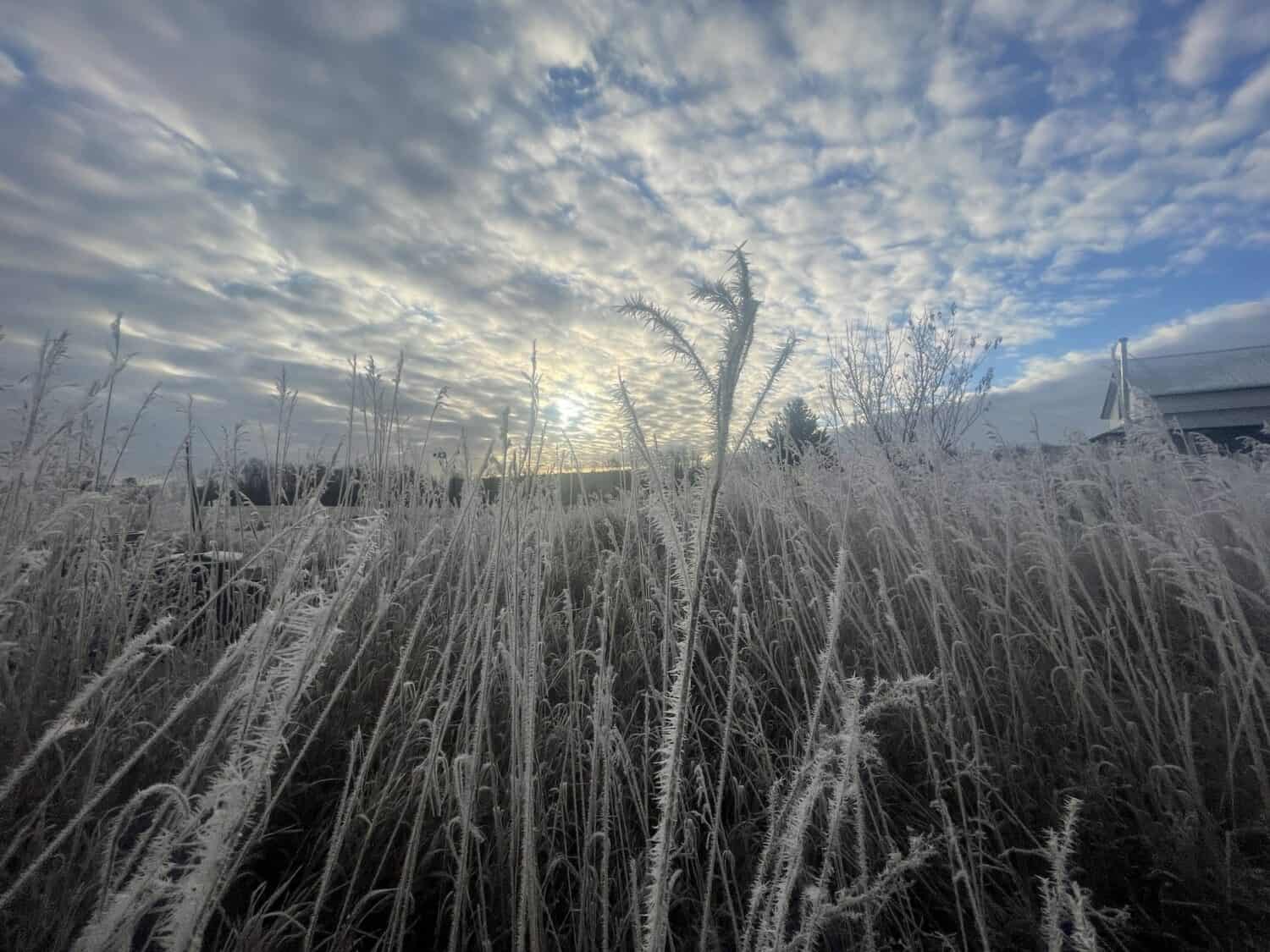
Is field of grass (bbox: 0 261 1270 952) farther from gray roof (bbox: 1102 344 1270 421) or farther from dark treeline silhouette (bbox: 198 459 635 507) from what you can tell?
gray roof (bbox: 1102 344 1270 421)

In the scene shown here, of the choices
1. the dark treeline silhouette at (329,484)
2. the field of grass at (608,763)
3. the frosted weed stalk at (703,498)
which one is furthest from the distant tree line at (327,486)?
the frosted weed stalk at (703,498)

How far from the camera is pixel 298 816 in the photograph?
1.83 metres

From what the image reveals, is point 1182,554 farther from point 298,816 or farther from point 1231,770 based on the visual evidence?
point 298,816

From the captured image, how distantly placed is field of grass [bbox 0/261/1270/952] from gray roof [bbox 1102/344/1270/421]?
19523mm

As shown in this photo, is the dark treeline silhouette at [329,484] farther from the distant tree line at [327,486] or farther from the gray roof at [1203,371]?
the gray roof at [1203,371]

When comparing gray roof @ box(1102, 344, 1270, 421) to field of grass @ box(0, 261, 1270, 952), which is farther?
gray roof @ box(1102, 344, 1270, 421)

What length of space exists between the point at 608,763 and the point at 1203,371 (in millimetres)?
24713

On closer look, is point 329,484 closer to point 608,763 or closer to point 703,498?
point 608,763

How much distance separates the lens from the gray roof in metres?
17.2

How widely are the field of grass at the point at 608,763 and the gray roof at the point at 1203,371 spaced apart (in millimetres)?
19523

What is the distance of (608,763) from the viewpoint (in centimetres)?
144

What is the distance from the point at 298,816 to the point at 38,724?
2.42ft

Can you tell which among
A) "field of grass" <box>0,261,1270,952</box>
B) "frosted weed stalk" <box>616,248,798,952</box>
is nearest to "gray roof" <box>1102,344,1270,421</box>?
"field of grass" <box>0,261,1270,952</box>

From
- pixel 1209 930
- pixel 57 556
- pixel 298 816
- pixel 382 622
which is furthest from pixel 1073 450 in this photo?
pixel 57 556
